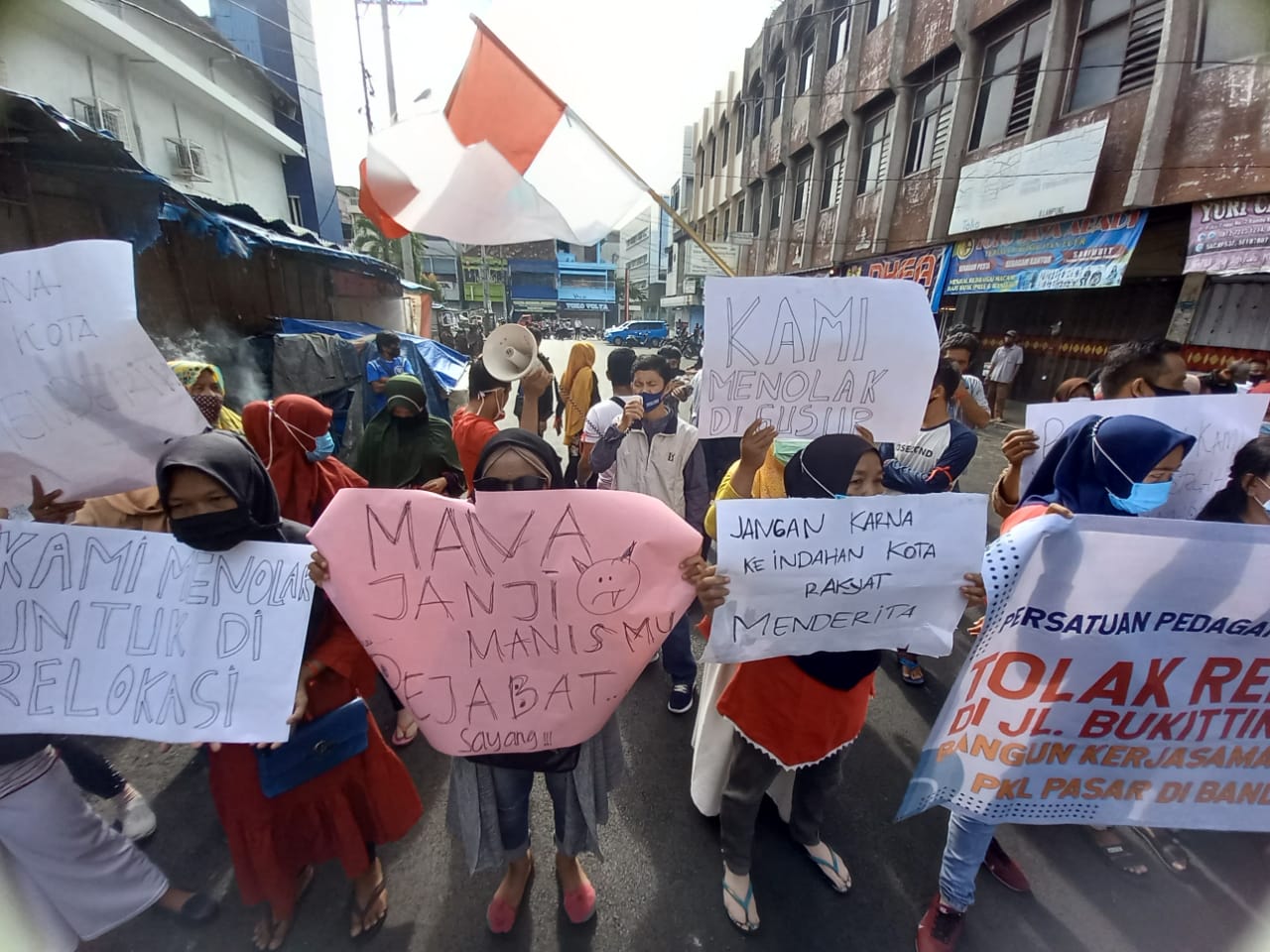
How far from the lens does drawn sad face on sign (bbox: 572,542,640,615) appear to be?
1472 mm

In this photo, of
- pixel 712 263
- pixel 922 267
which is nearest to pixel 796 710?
pixel 922 267

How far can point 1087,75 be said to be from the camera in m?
8.56

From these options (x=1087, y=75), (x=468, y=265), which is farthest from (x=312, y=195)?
(x=468, y=265)

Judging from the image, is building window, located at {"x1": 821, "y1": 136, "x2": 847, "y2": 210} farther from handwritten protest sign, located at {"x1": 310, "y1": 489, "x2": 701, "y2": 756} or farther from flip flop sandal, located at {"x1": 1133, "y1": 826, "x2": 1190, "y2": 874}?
handwritten protest sign, located at {"x1": 310, "y1": 489, "x2": 701, "y2": 756}

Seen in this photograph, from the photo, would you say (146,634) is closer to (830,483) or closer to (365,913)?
(365,913)

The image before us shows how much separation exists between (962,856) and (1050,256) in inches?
427

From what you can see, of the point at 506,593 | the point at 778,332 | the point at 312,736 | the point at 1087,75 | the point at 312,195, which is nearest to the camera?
the point at 506,593

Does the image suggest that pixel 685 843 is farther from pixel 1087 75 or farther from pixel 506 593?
pixel 1087 75

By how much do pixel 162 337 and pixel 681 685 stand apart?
7.28m

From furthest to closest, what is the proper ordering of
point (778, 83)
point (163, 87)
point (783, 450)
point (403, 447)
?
point (778, 83)
point (163, 87)
point (403, 447)
point (783, 450)

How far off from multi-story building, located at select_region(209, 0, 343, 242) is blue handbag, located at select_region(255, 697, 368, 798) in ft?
60.4

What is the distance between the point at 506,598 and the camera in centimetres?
148

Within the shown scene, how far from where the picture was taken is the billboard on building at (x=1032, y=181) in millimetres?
8242

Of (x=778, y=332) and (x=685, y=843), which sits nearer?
(x=778, y=332)
